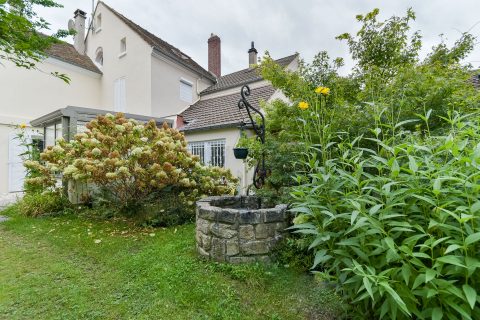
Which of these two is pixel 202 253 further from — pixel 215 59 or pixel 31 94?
pixel 215 59

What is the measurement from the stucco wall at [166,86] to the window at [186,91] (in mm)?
165

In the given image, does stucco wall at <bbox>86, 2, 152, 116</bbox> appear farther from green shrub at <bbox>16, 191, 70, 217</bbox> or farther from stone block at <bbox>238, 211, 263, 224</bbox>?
stone block at <bbox>238, 211, 263, 224</bbox>

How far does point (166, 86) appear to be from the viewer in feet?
38.0

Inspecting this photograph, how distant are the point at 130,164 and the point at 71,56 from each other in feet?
37.2

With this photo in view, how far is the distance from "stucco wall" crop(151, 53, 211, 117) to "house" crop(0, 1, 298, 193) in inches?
1.7

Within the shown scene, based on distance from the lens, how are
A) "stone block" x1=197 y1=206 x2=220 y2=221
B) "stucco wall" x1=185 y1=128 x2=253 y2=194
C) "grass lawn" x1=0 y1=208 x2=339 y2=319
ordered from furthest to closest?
"stucco wall" x1=185 y1=128 x2=253 y2=194
"stone block" x1=197 y1=206 x2=220 y2=221
"grass lawn" x1=0 y1=208 x2=339 y2=319

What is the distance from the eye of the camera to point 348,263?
180 cm

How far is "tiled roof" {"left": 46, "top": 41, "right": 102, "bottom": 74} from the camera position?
37.4 feet

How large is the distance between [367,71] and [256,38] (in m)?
9.84

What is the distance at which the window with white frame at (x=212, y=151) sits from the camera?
8.97 metres

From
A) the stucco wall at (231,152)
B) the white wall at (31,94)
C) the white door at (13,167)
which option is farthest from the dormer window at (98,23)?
the stucco wall at (231,152)

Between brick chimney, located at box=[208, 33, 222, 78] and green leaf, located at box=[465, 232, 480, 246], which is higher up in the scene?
brick chimney, located at box=[208, 33, 222, 78]

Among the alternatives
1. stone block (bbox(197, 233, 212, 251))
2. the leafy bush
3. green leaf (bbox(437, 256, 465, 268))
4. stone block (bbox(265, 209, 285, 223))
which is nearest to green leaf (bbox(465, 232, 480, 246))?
the leafy bush

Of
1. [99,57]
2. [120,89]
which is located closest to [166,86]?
[120,89]
